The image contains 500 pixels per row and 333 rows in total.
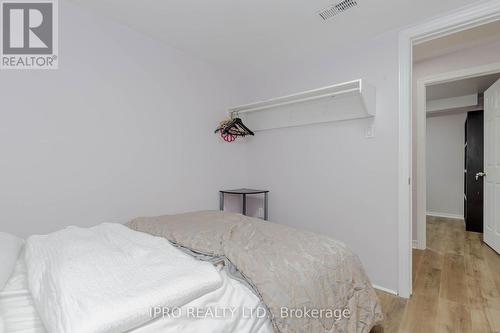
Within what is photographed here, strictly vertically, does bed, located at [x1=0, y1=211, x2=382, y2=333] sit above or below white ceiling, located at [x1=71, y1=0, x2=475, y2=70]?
below

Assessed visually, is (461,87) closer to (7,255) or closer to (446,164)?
(446,164)

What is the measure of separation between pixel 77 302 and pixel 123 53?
1985 millimetres

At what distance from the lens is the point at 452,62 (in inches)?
112

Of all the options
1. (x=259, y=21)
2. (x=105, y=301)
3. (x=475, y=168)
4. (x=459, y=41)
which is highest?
(x=459, y=41)

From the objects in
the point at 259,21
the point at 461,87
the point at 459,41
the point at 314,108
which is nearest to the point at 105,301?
the point at 259,21

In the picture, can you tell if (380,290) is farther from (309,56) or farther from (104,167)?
(104,167)

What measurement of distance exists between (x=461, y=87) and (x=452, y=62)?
127 centimetres

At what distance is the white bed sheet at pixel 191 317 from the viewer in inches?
28.2

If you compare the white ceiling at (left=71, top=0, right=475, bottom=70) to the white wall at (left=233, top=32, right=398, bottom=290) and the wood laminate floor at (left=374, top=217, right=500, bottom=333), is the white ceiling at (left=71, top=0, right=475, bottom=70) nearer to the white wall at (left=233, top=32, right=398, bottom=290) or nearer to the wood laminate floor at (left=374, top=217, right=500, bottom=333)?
the white wall at (left=233, top=32, right=398, bottom=290)

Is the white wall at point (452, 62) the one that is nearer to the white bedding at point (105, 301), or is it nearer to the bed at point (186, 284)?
the bed at point (186, 284)

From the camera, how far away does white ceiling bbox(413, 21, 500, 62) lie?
2359 mm

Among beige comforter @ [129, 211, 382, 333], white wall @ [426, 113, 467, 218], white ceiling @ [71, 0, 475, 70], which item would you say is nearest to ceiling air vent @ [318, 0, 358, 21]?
white ceiling @ [71, 0, 475, 70]

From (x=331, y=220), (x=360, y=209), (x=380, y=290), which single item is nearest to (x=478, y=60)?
(x=360, y=209)

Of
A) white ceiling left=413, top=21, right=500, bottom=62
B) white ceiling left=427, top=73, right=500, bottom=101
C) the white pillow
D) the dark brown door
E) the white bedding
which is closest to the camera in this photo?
the white bedding
